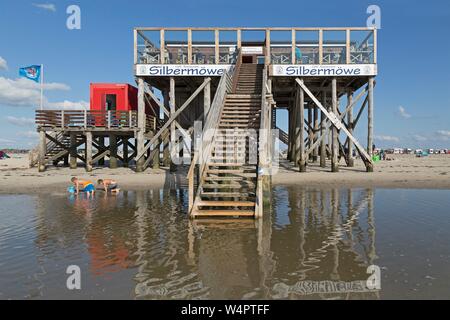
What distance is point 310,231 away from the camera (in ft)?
23.5

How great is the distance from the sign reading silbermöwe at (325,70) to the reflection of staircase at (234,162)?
13.0 ft

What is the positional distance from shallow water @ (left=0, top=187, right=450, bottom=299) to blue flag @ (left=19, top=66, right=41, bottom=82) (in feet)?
52.1

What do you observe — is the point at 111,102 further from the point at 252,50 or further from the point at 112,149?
the point at 252,50

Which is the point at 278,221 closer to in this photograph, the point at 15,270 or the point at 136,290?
the point at 136,290

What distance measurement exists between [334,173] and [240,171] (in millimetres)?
10199

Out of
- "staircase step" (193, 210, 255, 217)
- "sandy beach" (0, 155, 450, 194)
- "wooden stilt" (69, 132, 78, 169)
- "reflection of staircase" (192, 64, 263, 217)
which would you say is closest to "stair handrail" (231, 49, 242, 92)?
"reflection of staircase" (192, 64, 263, 217)

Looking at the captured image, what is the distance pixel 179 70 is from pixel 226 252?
592 inches

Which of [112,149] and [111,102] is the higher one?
[111,102]

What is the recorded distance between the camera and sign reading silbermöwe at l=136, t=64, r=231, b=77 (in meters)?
18.7

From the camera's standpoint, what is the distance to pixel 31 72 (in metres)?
22.6

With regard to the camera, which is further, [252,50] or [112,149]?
[112,149]

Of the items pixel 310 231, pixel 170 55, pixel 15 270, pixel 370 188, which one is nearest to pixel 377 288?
pixel 310 231

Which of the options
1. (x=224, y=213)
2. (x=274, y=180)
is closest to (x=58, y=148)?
(x=274, y=180)
